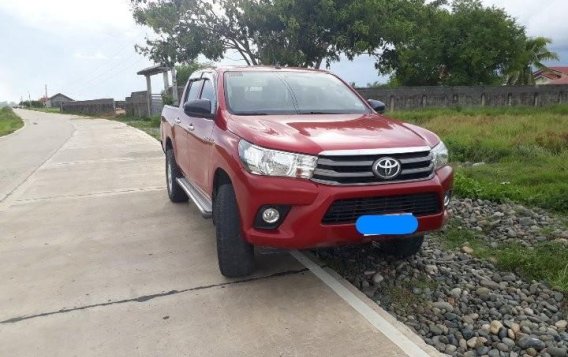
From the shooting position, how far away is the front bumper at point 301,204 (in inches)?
118

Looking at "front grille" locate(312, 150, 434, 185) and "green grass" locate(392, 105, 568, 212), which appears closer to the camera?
"front grille" locate(312, 150, 434, 185)

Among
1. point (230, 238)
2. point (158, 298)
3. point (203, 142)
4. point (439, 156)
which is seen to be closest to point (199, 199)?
point (203, 142)

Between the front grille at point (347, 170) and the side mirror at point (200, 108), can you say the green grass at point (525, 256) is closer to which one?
the front grille at point (347, 170)

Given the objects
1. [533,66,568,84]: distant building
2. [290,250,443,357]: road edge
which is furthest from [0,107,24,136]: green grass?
[533,66,568,84]: distant building

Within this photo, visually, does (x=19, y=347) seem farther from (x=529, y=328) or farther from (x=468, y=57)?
(x=468, y=57)

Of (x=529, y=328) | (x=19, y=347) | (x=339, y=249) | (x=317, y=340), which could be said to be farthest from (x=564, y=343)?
(x=19, y=347)

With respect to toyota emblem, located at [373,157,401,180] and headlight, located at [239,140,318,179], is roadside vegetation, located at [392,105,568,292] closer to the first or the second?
toyota emblem, located at [373,157,401,180]

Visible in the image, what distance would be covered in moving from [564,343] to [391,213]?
128 centimetres

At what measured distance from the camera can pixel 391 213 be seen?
3146 millimetres

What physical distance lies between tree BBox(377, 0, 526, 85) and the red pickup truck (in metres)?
20.4

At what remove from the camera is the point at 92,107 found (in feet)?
131

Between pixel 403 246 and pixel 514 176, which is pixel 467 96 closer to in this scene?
pixel 514 176

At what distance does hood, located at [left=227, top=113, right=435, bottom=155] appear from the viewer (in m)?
3.10

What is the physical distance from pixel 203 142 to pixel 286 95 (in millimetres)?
866
